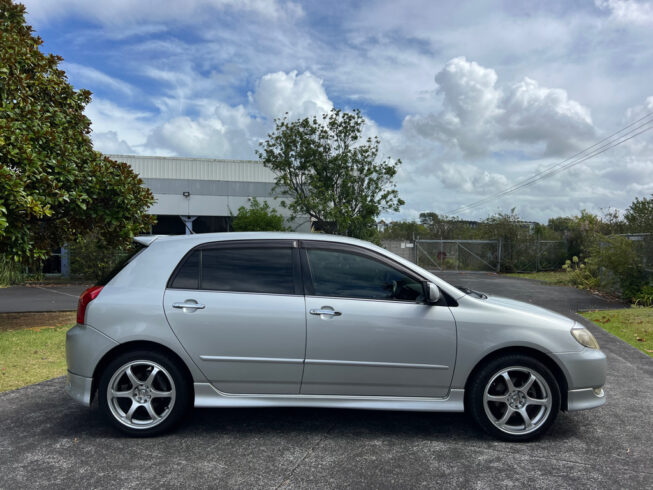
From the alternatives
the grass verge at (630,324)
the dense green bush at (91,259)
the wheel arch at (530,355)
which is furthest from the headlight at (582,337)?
the dense green bush at (91,259)

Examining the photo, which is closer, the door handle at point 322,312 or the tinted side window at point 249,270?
the door handle at point 322,312

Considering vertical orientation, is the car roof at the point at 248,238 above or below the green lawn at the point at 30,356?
above

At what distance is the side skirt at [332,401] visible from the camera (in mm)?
4152

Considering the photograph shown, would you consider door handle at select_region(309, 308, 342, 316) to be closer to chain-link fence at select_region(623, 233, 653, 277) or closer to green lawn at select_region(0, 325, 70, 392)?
green lawn at select_region(0, 325, 70, 392)

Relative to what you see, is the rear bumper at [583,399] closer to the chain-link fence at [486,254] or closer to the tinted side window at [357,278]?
the tinted side window at [357,278]

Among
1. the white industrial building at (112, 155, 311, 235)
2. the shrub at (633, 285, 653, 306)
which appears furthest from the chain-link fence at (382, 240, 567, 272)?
the shrub at (633, 285, 653, 306)

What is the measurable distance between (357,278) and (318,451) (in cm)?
140

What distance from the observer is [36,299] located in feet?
47.5

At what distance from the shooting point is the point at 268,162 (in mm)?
26109

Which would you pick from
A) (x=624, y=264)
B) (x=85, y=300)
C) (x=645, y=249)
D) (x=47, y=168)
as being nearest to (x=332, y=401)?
(x=85, y=300)

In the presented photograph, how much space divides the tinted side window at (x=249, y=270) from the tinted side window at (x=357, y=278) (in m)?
0.24

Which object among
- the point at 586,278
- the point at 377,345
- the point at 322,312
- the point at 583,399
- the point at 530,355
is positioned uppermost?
the point at 322,312

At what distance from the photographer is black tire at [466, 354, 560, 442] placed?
4117 mm

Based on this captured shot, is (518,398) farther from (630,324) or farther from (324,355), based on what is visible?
(630,324)
